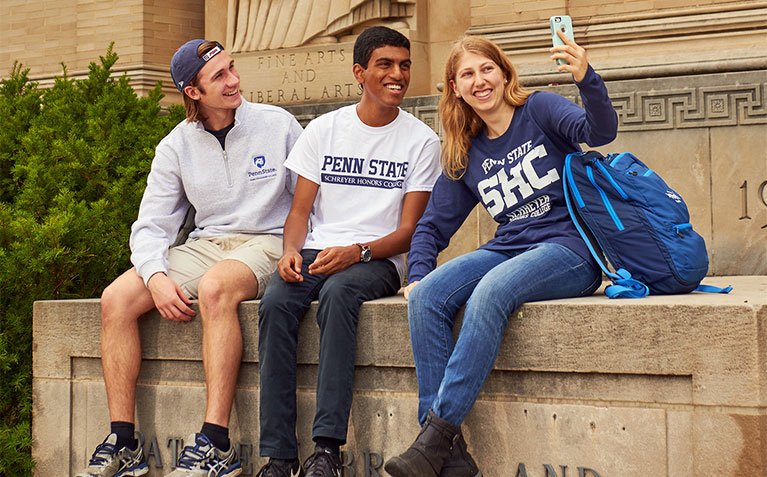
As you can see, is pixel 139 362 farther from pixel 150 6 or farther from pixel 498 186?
pixel 150 6

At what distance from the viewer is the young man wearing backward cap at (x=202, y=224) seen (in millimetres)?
4508

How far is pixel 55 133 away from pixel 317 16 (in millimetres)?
2481

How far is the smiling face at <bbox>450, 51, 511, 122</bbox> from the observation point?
164 inches

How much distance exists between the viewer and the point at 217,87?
4.74 meters

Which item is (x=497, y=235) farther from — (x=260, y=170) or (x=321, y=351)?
(x=260, y=170)

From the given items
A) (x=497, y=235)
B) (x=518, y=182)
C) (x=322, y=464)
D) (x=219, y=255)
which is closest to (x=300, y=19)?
(x=219, y=255)

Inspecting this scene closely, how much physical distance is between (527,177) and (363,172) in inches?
33.8

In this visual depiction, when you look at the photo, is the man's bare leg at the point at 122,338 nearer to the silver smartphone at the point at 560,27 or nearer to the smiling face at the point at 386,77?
the smiling face at the point at 386,77

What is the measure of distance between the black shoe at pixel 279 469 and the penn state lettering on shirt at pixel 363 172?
4.43ft

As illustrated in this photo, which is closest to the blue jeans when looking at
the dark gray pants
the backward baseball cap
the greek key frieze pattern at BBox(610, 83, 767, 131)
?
the dark gray pants

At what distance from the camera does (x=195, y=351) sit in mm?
4652

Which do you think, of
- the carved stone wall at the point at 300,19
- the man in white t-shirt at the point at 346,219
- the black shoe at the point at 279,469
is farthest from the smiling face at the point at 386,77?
the carved stone wall at the point at 300,19

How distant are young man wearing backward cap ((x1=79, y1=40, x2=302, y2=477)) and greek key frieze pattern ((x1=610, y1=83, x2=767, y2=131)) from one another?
2535 mm

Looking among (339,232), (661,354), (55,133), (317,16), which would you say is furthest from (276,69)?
(661,354)
